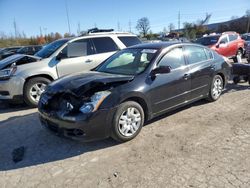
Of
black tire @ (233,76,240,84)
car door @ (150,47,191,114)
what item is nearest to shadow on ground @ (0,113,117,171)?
car door @ (150,47,191,114)

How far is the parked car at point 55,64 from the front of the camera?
623 cm

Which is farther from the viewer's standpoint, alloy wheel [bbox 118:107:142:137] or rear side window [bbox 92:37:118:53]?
rear side window [bbox 92:37:118:53]

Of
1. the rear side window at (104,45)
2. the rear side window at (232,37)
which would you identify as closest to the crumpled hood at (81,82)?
the rear side window at (104,45)

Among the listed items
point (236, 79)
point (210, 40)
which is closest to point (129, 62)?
point (236, 79)

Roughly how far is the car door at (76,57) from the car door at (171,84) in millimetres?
3002

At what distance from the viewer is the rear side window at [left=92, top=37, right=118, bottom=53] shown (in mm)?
7479

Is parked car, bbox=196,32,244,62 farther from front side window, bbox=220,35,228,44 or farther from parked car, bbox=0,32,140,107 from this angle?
parked car, bbox=0,32,140,107

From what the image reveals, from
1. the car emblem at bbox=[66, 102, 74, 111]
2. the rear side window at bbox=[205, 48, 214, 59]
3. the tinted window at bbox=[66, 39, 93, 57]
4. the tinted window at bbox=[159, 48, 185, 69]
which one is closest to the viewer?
the car emblem at bbox=[66, 102, 74, 111]

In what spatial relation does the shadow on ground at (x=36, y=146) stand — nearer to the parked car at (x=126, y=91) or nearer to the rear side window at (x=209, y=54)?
the parked car at (x=126, y=91)

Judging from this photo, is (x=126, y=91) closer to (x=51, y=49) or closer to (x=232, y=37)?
(x=51, y=49)

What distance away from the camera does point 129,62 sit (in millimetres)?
5000

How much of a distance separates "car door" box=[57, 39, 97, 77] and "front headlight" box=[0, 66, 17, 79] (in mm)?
1125

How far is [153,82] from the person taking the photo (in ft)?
14.4

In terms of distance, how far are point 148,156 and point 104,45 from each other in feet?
15.7
